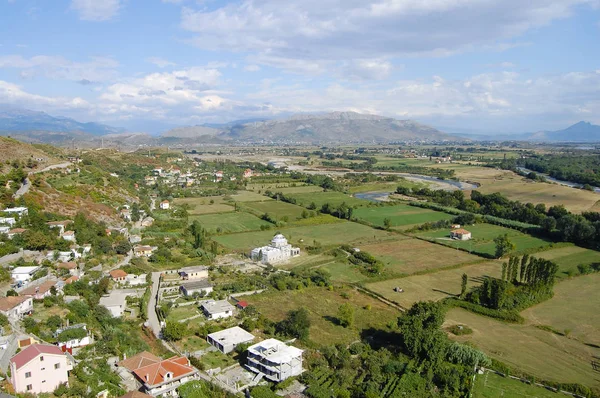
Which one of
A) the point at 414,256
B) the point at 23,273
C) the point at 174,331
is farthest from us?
the point at 414,256

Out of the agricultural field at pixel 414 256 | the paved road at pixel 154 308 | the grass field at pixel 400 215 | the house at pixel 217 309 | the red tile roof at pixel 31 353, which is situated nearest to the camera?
the red tile roof at pixel 31 353

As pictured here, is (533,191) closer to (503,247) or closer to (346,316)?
(503,247)

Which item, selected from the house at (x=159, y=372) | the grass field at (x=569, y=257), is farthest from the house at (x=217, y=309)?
the grass field at (x=569, y=257)

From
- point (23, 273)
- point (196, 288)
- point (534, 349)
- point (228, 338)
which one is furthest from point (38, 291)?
point (534, 349)

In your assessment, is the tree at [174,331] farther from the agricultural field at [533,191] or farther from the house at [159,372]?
the agricultural field at [533,191]

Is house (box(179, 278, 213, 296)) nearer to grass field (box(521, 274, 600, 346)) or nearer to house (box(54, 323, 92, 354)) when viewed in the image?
house (box(54, 323, 92, 354))

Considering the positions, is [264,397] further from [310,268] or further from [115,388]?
[310,268]
